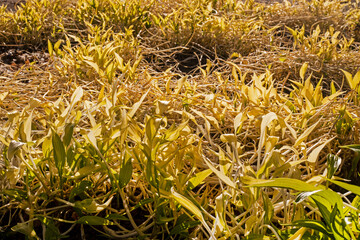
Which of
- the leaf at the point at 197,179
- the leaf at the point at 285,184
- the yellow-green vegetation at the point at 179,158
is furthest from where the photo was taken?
the leaf at the point at 197,179

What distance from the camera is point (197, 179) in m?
0.98

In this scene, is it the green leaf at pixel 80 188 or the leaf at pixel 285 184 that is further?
the green leaf at pixel 80 188

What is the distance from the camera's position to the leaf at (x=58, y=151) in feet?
A: 3.04

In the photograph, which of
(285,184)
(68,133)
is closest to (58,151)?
(68,133)

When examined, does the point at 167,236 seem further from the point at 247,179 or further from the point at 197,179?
the point at 247,179

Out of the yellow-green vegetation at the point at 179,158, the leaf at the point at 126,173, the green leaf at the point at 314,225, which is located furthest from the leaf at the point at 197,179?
the green leaf at the point at 314,225

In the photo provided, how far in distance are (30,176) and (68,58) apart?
1056 millimetres

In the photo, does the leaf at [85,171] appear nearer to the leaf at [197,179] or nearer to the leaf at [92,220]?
the leaf at [92,220]

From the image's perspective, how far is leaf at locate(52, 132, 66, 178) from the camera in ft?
3.04

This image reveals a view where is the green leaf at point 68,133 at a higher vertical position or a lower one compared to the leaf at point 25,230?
higher

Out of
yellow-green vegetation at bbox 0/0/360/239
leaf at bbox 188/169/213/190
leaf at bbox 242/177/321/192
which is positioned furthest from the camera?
leaf at bbox 188/169/213/190

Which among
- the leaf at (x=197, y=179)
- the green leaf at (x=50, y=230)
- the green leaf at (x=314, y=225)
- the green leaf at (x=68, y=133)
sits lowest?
the green leaf at (x=50, y=230)

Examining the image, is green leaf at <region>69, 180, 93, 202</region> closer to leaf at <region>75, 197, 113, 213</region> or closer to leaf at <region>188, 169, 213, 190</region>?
leaf at <region>75, 197, 113, 213</region>

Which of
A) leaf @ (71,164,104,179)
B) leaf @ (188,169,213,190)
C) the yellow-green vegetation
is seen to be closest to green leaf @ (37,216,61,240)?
the yellow-green vegetation
